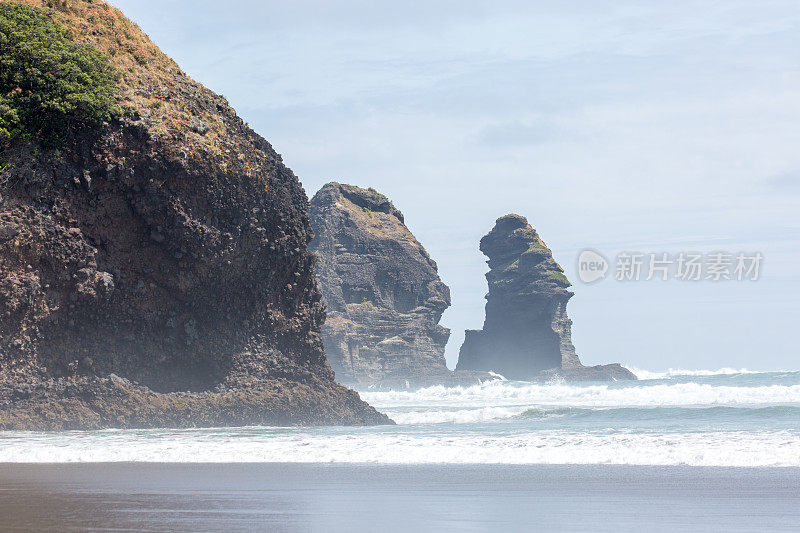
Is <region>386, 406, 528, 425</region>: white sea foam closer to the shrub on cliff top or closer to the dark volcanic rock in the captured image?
the shrub on cliff top

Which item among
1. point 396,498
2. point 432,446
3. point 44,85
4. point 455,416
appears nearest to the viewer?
point 396,498

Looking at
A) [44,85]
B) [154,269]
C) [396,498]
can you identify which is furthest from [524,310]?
[396,498]

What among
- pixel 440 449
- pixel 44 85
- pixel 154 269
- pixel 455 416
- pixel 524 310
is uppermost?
pixel 44 85

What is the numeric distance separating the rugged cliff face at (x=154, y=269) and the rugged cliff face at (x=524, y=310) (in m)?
86.1

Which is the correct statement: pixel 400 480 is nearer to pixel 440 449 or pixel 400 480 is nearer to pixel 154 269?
pixel 440 449

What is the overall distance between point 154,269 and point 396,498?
16.9 metres

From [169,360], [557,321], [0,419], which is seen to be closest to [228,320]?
[169,360]

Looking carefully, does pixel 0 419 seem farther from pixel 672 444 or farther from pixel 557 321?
pixel 557 321

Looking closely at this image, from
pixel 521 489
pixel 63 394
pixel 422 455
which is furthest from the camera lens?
pixel 63 394

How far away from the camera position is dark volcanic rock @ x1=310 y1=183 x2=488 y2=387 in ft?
313

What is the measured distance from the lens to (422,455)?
17.3m

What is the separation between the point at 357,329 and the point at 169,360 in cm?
7040

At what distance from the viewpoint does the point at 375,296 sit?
9931 cm

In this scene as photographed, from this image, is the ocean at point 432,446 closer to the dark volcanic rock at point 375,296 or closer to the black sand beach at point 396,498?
the black sand beach at point 396,498
